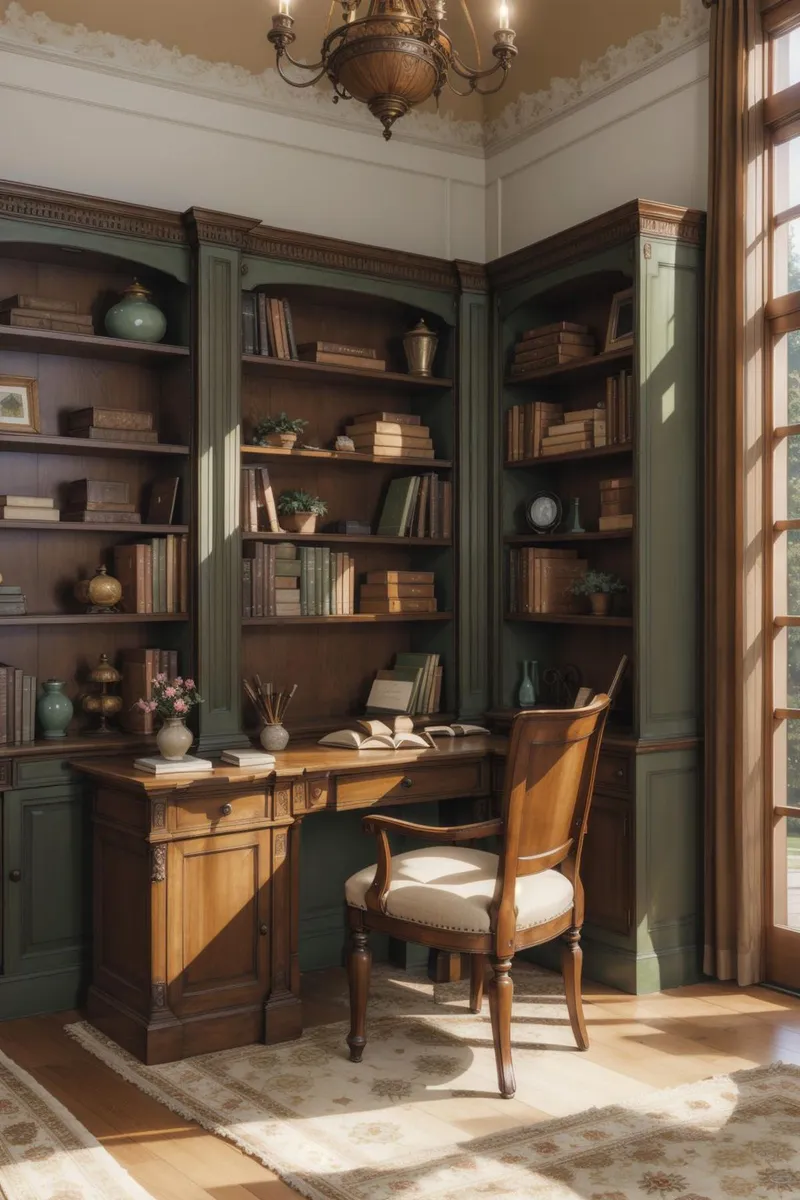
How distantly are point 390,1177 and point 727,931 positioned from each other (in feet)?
6.18

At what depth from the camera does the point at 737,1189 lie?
9.31ft

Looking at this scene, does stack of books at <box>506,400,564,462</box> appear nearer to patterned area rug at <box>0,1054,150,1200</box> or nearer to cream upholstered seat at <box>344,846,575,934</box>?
cream upholstered seat at <box>344,846,575,934</box>

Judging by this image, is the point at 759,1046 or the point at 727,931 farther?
the point at 727,931

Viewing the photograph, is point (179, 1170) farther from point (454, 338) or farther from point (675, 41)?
point (675, 41)

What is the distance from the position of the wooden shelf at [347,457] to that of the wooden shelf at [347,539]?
0.31m

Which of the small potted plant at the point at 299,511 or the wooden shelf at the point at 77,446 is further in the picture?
the small potted plant at the point at 299,511

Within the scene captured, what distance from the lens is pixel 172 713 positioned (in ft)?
13.3

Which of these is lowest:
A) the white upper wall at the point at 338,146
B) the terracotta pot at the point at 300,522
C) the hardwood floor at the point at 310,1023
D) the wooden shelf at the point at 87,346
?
the hardwood floor at the point at 310,1023

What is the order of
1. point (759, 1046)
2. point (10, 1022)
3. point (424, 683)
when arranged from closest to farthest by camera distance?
point (759, 1046) < point (10, 1022) < point (424, 683)

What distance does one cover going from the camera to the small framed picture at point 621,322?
4555mm

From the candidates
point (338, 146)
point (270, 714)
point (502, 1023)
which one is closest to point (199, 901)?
point (270, 714)

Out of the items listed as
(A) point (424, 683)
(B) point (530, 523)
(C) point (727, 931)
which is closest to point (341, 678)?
(A) point (424, 683)

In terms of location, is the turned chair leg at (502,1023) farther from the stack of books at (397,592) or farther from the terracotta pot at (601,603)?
the stack of books at (397,592)

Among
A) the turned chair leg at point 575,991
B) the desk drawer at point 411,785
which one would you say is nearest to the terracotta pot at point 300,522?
the desk drawer at point 411,785
